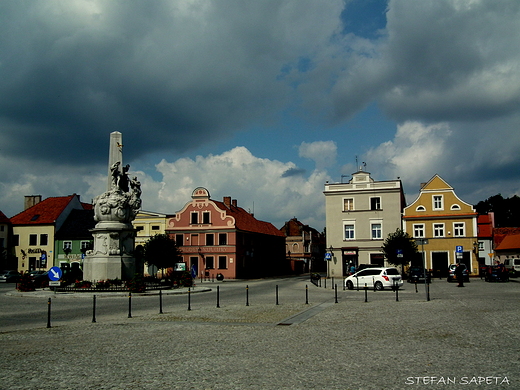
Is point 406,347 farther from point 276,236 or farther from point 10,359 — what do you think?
point 276,236

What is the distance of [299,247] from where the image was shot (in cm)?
9894

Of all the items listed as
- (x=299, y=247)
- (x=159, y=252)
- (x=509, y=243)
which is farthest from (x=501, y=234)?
(x=159, y=252)

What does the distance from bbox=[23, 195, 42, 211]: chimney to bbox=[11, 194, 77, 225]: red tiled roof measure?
153 inches

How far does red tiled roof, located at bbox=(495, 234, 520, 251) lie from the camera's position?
6987 centimetres

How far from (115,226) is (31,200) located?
51.5m

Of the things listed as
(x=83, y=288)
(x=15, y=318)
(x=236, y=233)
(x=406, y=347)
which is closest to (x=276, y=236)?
(x=236, y=233)

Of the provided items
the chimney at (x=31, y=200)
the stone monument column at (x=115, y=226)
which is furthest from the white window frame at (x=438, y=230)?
the chimney at (x=31, y=200)

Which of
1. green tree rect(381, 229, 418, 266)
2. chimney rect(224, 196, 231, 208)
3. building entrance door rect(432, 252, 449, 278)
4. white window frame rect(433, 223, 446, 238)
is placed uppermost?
chimney rect(224, 196, 231, 208)

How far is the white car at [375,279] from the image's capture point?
109ft

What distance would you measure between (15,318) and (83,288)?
12.1m

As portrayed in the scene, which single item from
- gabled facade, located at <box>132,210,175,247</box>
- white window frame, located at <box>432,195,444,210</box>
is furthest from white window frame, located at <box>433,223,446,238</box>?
gabled facade, located at <box>132,210,175,247</box>

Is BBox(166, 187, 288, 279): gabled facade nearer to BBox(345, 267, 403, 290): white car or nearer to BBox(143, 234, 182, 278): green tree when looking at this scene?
BBox(143, 234, 182, 278): green tree

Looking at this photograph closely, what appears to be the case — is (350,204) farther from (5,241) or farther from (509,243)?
(5,241)

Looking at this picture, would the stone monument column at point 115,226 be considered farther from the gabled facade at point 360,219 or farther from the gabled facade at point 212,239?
the gabled facade at point 360,219
